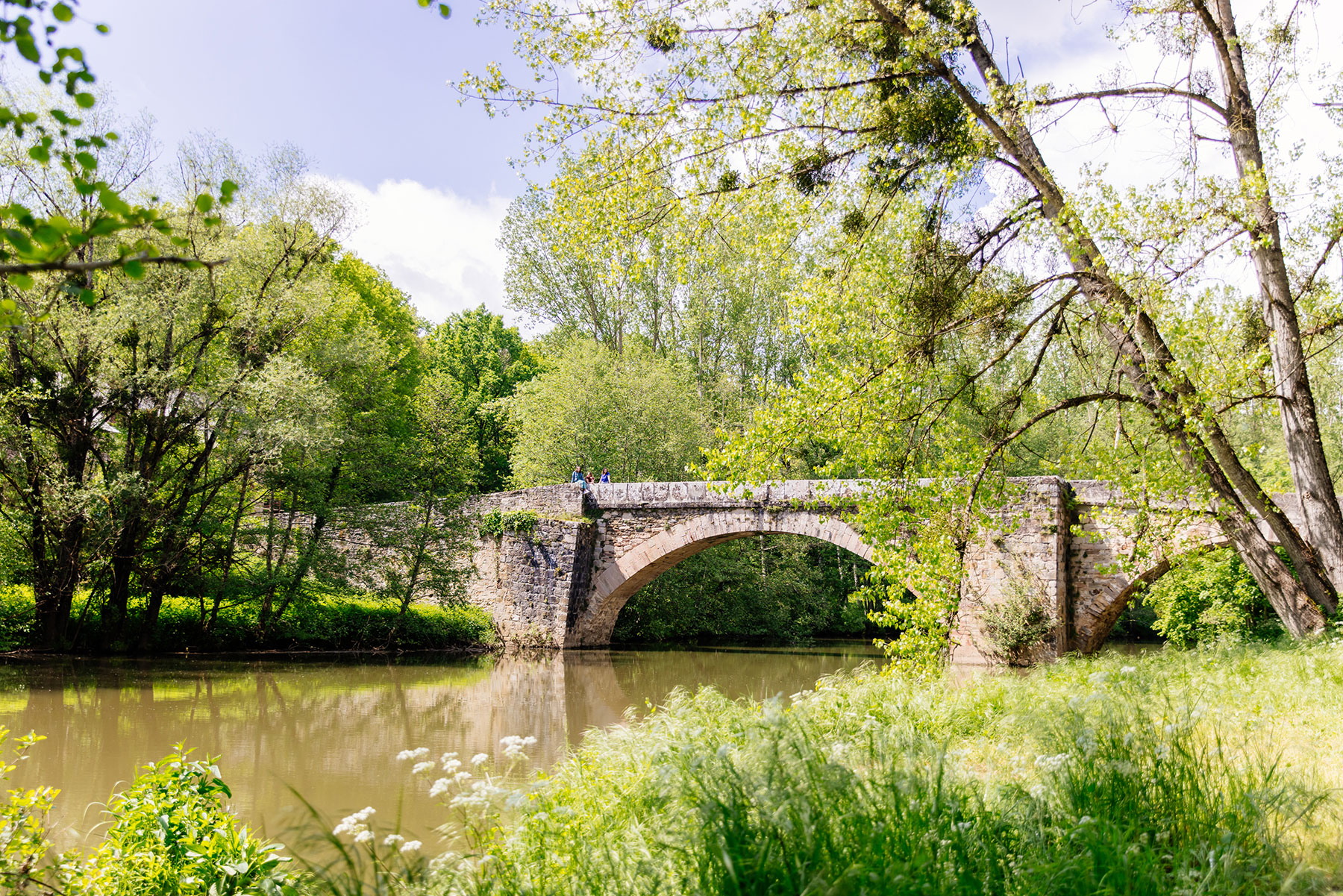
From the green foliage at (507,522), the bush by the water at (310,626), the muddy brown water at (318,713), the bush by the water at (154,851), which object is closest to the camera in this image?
the bush by the water at (154,851)

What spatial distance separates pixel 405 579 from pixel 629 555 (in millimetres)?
4019

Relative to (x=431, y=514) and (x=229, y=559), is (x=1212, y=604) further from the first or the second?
(x=229, y=559)

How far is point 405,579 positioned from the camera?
55.3 ft

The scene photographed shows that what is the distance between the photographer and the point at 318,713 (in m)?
9.86

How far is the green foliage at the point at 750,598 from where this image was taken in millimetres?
20031

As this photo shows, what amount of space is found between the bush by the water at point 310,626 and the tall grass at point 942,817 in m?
13.0

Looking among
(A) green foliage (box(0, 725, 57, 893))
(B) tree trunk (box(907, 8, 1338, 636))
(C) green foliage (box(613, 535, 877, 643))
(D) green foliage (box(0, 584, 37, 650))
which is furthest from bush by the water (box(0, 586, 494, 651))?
(B) tree trunk (box(907, 8, 1338, 636))

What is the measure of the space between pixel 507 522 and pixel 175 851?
14.4 meters

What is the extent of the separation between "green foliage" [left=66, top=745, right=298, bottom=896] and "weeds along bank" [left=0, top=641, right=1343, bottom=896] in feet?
0.03

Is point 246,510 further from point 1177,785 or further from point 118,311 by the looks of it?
point 1177,785

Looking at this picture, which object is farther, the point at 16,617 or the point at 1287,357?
the point at 16,617

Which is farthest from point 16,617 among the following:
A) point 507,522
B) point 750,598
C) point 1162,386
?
point 1162,386

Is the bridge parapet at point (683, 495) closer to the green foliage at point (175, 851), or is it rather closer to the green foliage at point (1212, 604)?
the green foliage at point (1212, 604)

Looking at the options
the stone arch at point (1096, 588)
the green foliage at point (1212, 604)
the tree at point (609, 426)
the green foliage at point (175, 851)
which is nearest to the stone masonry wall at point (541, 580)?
the tree at point (609, 426)
